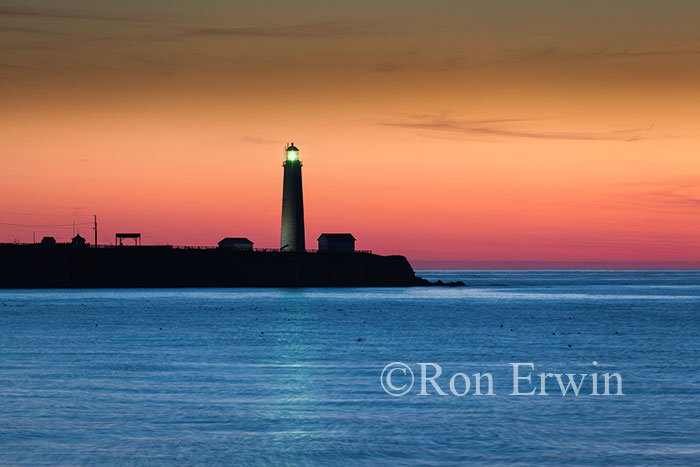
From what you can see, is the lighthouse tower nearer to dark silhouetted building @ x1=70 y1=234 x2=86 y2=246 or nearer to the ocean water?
dark silhouetted building @ x1=70 y1=234 x2=86 y2=246

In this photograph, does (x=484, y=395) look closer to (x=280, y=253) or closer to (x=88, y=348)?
(x=88, y=348)

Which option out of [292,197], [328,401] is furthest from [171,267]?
[328,401]

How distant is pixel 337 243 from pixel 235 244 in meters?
20.8

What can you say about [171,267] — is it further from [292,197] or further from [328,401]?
[328,401]

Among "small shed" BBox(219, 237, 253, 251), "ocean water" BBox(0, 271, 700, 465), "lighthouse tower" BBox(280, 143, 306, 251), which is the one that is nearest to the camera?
"ocean water" BBox(0, 271, 700, 465)

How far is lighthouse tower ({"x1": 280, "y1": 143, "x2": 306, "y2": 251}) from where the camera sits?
120 m

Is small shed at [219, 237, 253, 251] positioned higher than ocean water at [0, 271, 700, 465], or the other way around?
small shed at [219, 237, 253, 251]

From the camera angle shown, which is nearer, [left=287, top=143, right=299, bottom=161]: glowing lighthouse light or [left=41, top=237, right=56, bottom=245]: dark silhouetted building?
[left=287, top=143, right=299, bottom=161]: glowing lighthouse light

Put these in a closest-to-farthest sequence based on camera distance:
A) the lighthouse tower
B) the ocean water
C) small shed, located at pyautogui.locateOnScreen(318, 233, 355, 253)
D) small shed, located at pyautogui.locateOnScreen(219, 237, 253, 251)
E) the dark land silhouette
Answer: the ocean water
the lighthouse tower
the dark land silhouette
small shed, located at pyautogui.locateOnScreen(318, 233, 355, 253)
small shed, located at pyautogui.locateOnScreen(219, 237, 253, 251)

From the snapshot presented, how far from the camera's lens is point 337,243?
489 feet

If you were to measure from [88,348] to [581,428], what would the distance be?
1154 inches

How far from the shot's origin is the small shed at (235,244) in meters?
157

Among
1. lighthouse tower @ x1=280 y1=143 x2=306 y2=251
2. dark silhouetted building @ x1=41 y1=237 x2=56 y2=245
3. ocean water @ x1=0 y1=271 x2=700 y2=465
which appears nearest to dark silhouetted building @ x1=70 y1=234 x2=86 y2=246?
dark silhouetted building @ x1=41 y1=237 x2=56 y2=245

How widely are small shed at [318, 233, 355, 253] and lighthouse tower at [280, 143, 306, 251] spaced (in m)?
23.1
